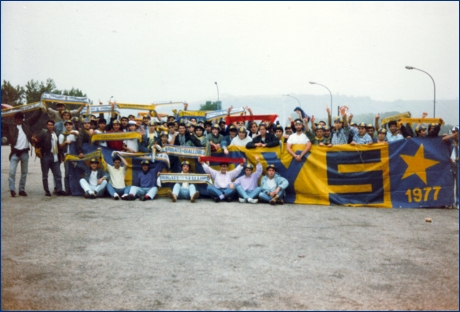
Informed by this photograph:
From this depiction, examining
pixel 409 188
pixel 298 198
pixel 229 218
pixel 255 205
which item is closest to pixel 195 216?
pixel 229 218

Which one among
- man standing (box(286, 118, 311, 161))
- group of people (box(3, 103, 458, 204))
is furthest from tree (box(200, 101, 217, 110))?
man standing (box(286, 118, 311, 161))

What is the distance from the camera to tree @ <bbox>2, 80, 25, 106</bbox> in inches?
1765

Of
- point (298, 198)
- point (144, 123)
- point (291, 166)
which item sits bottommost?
point (298, 198)

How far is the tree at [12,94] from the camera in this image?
44.8 metres

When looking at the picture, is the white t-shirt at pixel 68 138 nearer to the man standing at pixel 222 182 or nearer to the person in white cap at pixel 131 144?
the person in white cap at pixel 131 144

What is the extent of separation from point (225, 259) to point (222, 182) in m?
4.94

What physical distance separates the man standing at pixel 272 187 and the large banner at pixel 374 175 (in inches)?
16.1

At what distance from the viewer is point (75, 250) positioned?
5586 mm

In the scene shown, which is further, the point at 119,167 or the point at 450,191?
the point at 119,167

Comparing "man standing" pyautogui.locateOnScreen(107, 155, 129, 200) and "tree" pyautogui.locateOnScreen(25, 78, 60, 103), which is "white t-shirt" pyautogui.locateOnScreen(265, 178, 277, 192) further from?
"tree" pyautogui.locateOnScreen(25, 78, 60, 103)

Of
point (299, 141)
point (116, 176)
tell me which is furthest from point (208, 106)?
point (299, 141)

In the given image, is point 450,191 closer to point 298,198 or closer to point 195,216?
point 298,198

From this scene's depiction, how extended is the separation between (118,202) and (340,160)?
217 inches

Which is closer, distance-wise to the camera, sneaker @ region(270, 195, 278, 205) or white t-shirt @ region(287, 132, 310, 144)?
sneaker @ region(270, 195, 278, 205)
